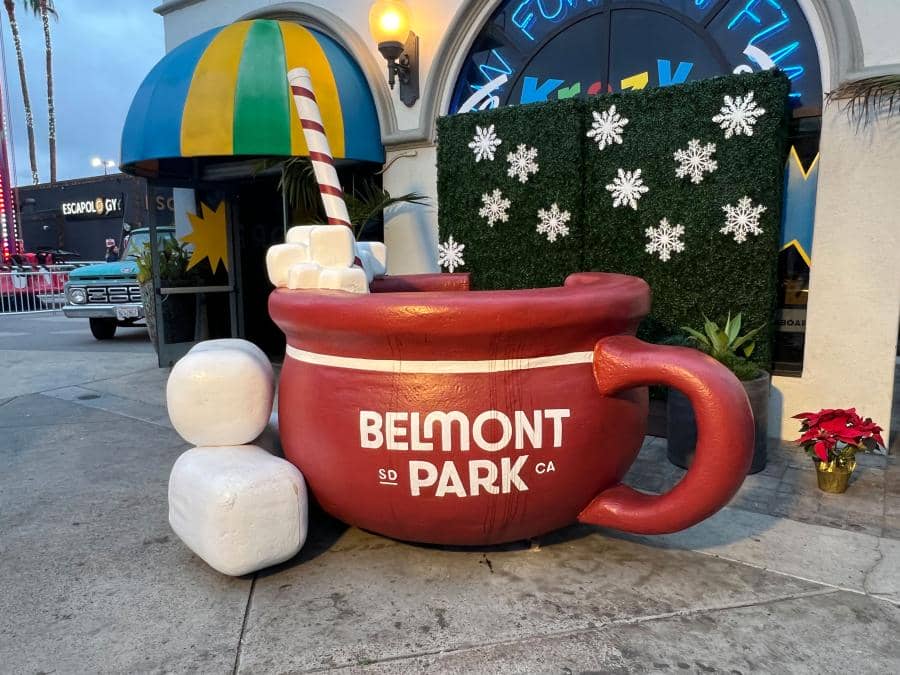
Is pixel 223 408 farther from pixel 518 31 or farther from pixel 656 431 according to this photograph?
pixel 518 31

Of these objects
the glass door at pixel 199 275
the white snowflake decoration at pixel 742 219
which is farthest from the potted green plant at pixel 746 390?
the glass door at pixel 199 275

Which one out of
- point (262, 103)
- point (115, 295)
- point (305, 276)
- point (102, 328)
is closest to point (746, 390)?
point (305, 276)

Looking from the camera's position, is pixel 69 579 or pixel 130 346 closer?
pixel 69 579

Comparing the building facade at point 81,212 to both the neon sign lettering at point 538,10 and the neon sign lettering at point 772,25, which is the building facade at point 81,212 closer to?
the neon sign lettering at point 538,10

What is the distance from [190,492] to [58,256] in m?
24.8

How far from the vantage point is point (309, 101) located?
283cm

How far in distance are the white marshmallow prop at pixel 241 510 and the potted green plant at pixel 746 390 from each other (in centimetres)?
243

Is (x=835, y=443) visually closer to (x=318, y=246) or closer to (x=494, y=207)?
(x=318, y=246)

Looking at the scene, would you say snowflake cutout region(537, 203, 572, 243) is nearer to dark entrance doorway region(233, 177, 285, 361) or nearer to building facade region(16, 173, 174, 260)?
dark entrance doorway region(233, 177, 285, 361)

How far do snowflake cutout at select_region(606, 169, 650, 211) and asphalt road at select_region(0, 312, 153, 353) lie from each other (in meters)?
6.85

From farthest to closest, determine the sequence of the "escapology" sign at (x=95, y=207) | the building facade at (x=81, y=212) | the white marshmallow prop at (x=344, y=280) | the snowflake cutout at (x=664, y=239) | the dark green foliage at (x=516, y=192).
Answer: the "escapology" sign at (x=95, y=207) → the building facade at (x=81, y=212) → the dark green foliage at (x=516, y=192) → the snowflake cutout at (x=664, y=239) → the white marshmallow prop at (x=344, y=280)

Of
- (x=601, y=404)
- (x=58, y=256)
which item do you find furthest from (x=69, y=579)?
(x=58, y=256)

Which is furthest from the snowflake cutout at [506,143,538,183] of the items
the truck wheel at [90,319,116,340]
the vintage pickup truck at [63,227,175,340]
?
the truck wheel at [90,319,116,340]

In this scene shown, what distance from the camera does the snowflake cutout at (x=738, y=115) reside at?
4.13 meters
